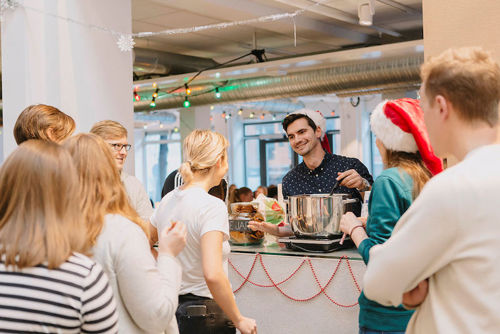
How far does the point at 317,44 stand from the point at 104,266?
6709 millimetres

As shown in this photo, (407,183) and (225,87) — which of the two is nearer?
(407,183)

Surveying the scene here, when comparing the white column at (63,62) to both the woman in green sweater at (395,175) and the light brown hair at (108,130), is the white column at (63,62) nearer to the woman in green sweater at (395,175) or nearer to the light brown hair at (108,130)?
the light brown hair at (108,130)

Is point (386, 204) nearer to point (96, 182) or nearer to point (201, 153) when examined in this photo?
point (201, 153)

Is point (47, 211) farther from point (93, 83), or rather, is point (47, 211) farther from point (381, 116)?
point (93, 83)

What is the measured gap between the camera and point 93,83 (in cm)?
412

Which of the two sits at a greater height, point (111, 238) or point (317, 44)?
point (317, 44)

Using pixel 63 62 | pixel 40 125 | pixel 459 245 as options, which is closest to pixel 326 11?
pixel 63 62

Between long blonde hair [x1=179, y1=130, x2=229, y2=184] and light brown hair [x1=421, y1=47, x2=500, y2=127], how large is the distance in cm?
100

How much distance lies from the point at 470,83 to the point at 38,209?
0.93 m

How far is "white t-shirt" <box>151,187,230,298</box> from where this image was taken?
1944 mm

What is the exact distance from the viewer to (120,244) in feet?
4.52

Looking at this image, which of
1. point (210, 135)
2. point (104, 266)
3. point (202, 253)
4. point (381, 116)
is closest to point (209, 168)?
point (210, 135)

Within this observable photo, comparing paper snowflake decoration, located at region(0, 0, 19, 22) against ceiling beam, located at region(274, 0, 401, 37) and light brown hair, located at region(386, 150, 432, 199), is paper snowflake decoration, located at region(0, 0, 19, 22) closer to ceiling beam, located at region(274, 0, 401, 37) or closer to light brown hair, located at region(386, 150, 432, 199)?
ceiling beam, located at region(274, 0, 401, 37)

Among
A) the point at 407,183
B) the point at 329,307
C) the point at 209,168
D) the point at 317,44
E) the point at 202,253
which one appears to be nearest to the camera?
the point at 407,183
